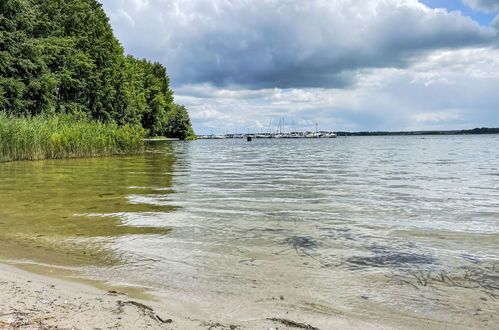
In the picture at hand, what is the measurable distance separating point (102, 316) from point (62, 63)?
5180cm

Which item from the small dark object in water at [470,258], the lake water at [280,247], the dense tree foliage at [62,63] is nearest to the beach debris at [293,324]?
the lake water at [280,247]

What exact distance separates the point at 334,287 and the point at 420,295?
91 centimetres

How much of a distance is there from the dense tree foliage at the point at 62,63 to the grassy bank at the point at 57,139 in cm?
581

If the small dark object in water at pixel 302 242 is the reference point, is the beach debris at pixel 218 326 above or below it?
above

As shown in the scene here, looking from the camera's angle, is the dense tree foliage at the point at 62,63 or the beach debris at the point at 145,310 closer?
the beach debris at the point at 145,310

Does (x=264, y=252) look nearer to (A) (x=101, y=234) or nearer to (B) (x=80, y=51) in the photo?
(A) (x=101, y=234)

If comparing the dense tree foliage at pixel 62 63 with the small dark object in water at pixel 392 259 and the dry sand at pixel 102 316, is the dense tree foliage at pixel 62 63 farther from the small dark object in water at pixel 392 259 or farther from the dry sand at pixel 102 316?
the small dark object in water at pixel 392 259

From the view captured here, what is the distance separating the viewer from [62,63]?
48281 mm

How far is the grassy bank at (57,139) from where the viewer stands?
24.2m

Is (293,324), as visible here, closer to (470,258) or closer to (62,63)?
(470,258)

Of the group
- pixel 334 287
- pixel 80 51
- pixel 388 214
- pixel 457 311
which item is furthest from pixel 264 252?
pixel 80 51

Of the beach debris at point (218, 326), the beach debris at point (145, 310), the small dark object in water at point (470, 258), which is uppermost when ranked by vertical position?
the beach debris at point (145, 310)

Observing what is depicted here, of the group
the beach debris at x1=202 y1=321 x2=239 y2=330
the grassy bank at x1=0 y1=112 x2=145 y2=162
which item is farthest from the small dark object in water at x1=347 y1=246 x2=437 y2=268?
the grassy bank at x1=0 y1=112 x2=145 y2=162

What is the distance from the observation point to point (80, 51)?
50312 millimetres
